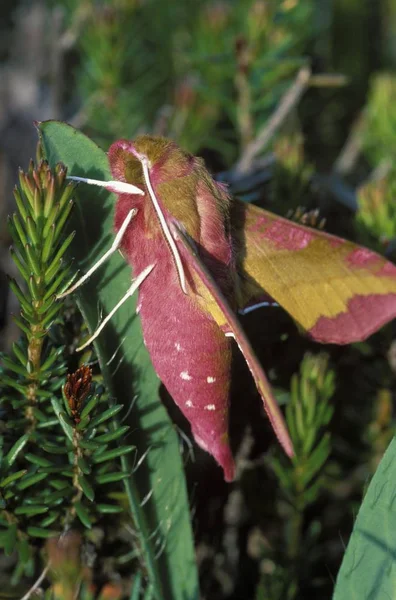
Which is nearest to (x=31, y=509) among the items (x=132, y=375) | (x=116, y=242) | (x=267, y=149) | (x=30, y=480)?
(x=30, y=480)

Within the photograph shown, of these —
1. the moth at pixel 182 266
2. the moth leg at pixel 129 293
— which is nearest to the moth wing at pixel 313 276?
the moth at pixel 182 266

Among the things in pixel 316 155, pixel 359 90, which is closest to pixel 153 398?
pixel 316 155

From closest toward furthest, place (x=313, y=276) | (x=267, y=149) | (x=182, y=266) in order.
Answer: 1. (x=182, y=266)
2. (x=313, y=276)
3. (x=267, y=149)

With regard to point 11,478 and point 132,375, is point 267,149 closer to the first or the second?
point 132,375

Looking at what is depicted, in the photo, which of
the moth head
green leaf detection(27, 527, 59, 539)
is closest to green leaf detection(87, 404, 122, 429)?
green leaf detection(27, 527, 59, 539)

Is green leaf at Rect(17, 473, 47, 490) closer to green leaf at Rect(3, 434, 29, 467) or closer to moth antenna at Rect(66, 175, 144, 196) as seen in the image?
green leaf at Rect(3, 434, 29, 467)

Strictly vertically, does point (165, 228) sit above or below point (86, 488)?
above
